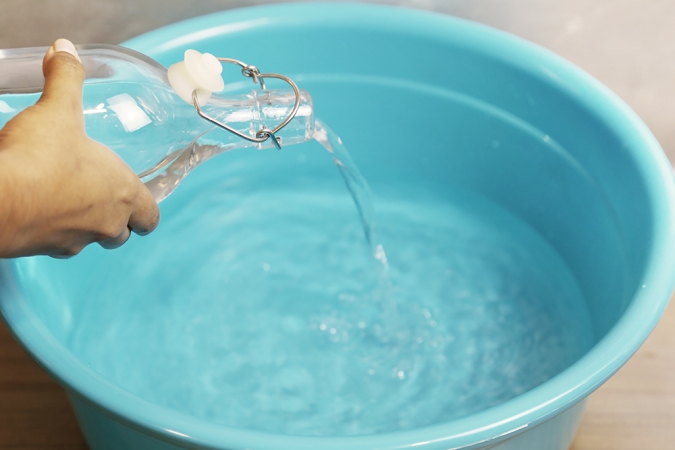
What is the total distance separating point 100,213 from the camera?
1.74 ft

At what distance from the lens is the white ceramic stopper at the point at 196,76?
650mm

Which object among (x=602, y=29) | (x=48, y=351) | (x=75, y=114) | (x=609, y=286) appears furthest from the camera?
(x=602, y=29)

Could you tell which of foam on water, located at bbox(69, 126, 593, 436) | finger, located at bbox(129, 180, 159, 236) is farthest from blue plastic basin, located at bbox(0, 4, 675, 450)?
finger, located at bbox(129, 180, 159, 236)

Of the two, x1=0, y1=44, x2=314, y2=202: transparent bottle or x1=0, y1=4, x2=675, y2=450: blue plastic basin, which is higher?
x1=0, y1=44, x2=314, y2=202: transparent bottle

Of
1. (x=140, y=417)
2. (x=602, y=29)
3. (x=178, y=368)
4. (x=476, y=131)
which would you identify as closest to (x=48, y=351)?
(x=140, y=417)

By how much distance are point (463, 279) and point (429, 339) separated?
0.14 meters

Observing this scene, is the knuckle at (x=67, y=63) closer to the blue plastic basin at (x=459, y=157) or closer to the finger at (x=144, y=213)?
the finger at (x=144, y=213)

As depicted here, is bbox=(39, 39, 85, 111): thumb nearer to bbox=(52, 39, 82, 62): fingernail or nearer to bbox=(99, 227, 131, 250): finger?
bbox=(52, 39, 82, 62): fingernail

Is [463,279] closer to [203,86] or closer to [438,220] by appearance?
[438,220]

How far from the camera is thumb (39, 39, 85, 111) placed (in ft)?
1.70

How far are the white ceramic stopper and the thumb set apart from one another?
11 cm

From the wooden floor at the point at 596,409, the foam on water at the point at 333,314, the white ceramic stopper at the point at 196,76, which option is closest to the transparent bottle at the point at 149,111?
the white ceramic stopper at the point at 196,76

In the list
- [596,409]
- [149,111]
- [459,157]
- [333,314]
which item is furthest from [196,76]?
[596,409]

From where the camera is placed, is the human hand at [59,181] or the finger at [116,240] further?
the finger at [116,240]
